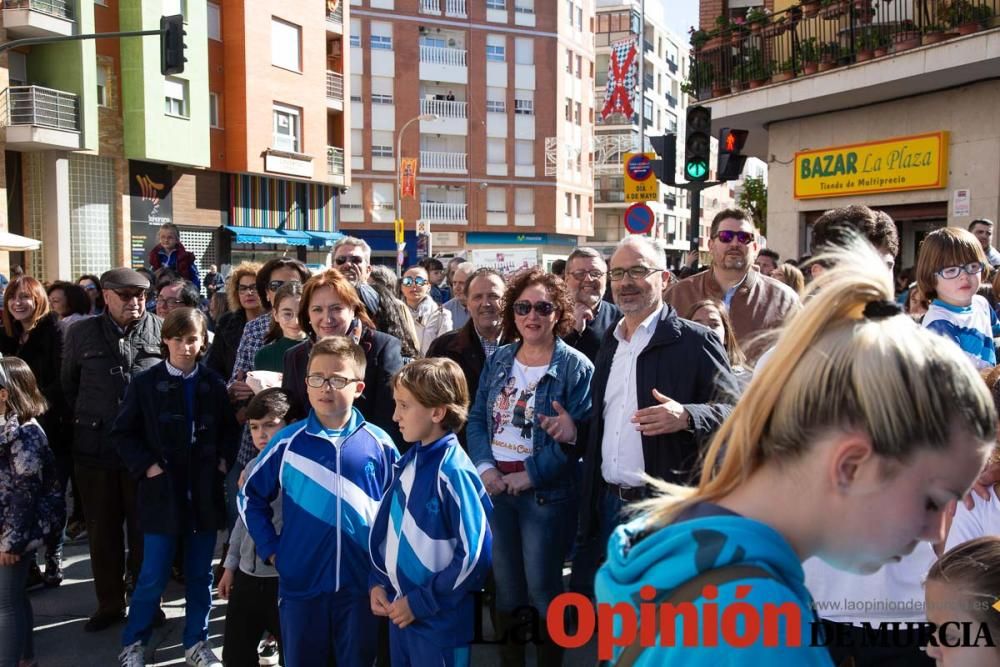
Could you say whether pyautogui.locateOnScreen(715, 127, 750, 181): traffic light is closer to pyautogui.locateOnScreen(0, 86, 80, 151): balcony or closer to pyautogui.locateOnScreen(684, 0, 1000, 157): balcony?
pyautogui.locateOnScreen(684, 0, 1000, 157): balcony

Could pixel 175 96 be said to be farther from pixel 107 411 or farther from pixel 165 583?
pixel 165 583

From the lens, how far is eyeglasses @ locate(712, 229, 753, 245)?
4.94 m

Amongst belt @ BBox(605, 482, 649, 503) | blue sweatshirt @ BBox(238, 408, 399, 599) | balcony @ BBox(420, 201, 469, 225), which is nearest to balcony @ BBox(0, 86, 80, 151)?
blue sweatshirt @ BBox(238, 408, 399, 599)

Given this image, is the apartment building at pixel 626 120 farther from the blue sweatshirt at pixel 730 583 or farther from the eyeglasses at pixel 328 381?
the blue sweatshirt at pixel 730 583

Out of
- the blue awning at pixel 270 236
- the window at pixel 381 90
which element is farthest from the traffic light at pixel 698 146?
the window at pixel 381 90

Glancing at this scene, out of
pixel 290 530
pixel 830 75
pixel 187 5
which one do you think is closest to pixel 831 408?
pixel 290 530

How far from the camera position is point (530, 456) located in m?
4.16

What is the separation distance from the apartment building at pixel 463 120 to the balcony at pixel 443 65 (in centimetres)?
6

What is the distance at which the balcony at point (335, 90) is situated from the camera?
32.7 m

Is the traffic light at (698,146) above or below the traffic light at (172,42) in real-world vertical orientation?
below

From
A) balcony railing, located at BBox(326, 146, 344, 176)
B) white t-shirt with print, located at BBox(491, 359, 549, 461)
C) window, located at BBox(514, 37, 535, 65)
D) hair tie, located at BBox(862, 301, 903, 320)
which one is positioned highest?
window, located at BBox(514, 37, 535, 65)

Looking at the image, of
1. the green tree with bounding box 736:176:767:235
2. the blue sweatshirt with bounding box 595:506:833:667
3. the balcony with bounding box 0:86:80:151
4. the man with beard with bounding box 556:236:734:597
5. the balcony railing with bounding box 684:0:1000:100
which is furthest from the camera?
the green tree with bounding box 736:176:767:235

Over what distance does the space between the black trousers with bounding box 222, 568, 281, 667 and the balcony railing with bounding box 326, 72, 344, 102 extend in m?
30.9

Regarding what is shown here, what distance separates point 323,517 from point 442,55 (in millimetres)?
48148
